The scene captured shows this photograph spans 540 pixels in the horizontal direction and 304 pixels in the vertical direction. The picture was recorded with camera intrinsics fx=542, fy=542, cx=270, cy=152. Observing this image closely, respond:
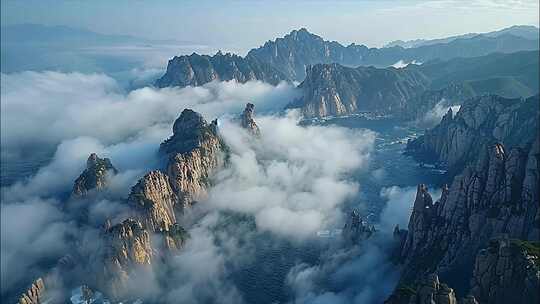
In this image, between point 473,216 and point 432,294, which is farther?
point 473,216

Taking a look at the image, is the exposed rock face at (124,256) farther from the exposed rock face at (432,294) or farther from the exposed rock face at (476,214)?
the exposed rock face at (432,294)

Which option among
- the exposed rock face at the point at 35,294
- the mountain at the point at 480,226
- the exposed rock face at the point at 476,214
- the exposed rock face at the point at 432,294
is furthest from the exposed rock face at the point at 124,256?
the exposed rock face at the point at 432,294

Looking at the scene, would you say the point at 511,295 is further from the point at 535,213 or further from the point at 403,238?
the point at 403,238

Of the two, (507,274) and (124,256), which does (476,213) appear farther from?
(124,256)

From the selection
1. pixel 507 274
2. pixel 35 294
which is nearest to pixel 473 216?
pixel 507 274

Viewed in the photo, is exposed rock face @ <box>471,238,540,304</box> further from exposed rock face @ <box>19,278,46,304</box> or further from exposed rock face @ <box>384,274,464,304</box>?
exposed rock face @ <box>19,278,46,304</box>

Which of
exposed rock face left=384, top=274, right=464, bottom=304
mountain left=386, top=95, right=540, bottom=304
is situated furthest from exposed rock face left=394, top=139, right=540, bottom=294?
exposed rock face left=384, top=274, right=464, bottom=304
